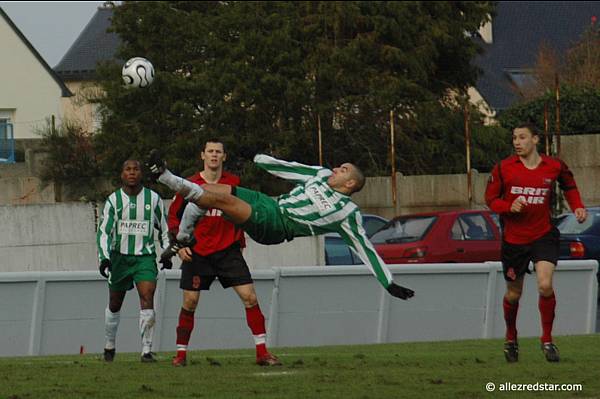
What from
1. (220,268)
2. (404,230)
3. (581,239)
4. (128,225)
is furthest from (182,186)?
(581,239)

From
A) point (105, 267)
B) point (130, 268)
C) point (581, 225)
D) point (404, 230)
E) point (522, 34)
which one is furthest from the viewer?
point (522, 34)

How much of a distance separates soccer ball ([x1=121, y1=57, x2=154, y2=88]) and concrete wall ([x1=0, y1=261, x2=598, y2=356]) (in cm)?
240

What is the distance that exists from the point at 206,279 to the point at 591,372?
3.31 meters

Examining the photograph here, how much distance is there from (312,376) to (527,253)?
2.46 metres

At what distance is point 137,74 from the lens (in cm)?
1802

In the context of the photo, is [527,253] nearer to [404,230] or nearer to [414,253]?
[414,253]

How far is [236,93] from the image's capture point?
110 feet

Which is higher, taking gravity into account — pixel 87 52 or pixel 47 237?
pixel 87 52

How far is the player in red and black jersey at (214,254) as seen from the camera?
39.5 feet

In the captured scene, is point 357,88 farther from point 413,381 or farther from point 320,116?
point 413,381

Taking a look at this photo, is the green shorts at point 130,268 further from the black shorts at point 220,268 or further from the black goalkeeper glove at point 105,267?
the black shorts at point 220,268

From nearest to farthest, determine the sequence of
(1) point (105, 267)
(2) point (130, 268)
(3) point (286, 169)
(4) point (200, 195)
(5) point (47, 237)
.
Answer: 1. (4) point (200, 195)
2. (3) point (286, 169)
3. (1) point (105, 267)
4. (2) point (130, 268)
5. (5) point (47, 237)

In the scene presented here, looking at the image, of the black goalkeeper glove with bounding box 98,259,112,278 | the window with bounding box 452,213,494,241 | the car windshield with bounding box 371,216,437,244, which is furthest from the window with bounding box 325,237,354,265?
the black goalkeeper glove with bounding box 98,259,112,278

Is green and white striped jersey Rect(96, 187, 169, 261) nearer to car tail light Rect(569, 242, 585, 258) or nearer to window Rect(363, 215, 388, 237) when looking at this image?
car tail light Rect(569, 242, 585, 258)
